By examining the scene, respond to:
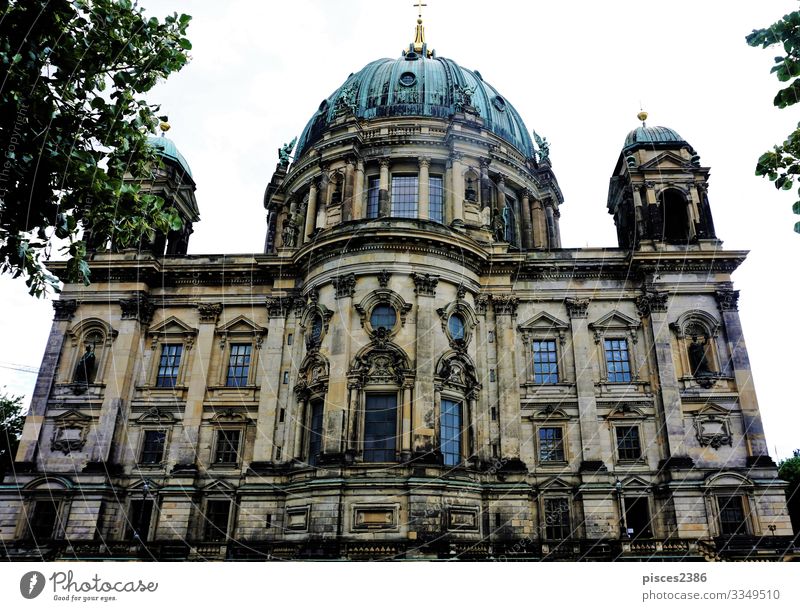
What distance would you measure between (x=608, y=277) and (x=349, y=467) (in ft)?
54.6

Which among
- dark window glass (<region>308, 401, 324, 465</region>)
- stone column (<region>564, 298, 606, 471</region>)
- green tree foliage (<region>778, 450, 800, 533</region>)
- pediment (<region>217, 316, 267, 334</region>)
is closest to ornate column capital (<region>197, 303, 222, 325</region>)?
pediment (<region>217, 316, 267, 334</region>)

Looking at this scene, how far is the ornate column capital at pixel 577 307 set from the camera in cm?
3112

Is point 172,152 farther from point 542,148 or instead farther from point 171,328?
point 542,148

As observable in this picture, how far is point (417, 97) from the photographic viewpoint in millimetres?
39062

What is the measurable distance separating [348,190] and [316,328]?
28.4 ft

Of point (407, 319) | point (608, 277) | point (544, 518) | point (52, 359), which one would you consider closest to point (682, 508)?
point (544, 518)

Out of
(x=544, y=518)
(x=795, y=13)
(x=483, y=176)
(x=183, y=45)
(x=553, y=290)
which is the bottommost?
(x=544, y=518)

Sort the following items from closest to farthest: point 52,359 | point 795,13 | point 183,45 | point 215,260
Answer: point 795,13 < point 183,45 < point 52,359 < point 215,260

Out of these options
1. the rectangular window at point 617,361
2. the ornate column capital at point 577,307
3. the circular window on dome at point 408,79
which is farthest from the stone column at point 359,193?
the rectangular window at point 617,361

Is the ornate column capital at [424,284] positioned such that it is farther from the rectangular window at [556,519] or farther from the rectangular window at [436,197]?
the rectangular window at [556,519]

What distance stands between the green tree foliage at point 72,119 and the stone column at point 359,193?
20.3m

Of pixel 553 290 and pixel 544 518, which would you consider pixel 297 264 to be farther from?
pixel 544 518

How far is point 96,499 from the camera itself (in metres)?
28.2

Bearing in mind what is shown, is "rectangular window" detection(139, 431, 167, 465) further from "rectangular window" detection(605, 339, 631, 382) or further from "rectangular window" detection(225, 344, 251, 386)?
"rectangular window" detection(605, 339, 631, 382)
